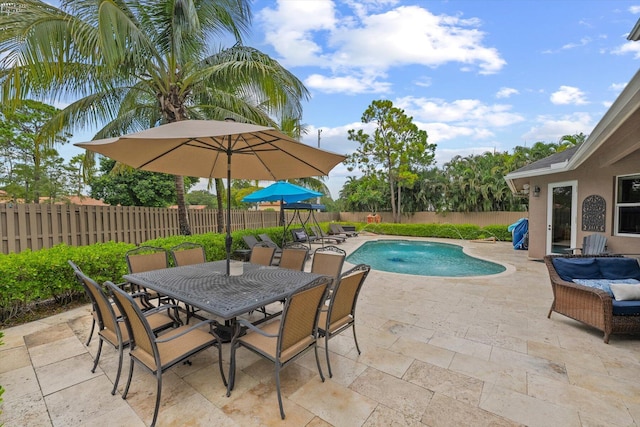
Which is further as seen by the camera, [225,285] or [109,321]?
[225,285]

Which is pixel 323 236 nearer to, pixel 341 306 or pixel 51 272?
pixel 51 272

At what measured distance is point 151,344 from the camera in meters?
1.94

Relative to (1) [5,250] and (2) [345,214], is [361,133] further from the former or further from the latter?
(1) [5,250]

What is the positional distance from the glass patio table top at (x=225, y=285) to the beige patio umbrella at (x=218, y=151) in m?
0.47

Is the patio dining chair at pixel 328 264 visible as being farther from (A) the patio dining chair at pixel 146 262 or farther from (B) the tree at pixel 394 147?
(B) the tree at pixel 394 147

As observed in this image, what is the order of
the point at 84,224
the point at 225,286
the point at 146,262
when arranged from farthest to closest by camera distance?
1. the point at 84,224
2. the point at 146,262
3. the point at 225,286

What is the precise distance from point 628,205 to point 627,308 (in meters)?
4.36

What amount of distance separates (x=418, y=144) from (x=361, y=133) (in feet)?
13.4

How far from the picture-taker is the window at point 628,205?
18.6 feet

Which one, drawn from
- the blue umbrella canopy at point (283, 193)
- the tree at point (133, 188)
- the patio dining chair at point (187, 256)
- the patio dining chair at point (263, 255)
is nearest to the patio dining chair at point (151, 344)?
the patio dining chair at point (263, 255)

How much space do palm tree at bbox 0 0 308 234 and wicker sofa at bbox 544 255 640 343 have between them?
5962 millimetres

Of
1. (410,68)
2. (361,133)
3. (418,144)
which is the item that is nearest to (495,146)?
(418,144)

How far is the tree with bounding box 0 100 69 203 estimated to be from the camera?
11758 mm

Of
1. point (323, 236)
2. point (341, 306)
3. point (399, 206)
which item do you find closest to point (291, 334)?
point (341, 306)
